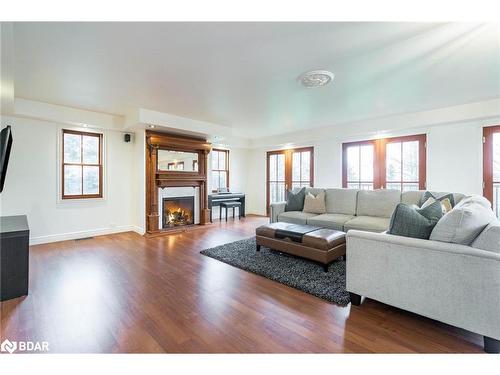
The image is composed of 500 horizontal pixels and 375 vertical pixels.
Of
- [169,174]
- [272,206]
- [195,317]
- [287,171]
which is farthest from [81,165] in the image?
[287,171]

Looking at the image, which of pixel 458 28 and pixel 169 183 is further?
pixel 169 183

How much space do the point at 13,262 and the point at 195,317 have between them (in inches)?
74.2

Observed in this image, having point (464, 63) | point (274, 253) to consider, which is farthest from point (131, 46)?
point (464, 63)

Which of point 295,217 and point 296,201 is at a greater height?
point 296,201

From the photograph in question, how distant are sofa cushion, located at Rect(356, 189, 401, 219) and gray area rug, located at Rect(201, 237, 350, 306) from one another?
1.46 m

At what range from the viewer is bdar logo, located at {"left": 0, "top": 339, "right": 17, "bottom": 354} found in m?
1.54

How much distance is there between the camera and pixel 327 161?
5906 millimetres

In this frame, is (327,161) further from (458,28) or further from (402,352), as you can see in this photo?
(402,352)

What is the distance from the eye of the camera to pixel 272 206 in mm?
4855

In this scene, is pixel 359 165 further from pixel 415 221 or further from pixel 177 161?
pixel 177 161

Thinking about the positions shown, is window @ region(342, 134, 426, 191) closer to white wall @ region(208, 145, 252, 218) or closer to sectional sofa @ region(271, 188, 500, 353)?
white wall @ region(208, 145, 252, 218)

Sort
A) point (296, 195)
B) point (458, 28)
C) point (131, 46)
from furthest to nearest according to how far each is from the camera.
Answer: point (296, 195) < point (131, 46) < point (458, 28)

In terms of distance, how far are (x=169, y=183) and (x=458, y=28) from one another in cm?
486

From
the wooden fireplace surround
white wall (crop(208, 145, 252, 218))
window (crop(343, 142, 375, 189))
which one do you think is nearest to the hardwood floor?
the wooden fireplace surround
